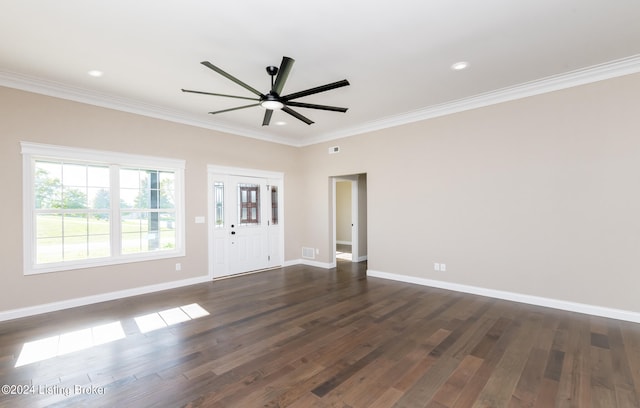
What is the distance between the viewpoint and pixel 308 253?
730 cm

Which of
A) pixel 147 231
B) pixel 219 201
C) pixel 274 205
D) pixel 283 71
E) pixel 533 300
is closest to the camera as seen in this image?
pixel 283 71

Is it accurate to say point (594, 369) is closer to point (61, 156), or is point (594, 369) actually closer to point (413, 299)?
point (413, 299)

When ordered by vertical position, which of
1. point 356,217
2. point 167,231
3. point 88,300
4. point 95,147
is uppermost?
point 95,147

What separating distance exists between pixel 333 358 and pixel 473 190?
3518mm

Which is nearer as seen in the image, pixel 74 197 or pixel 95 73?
pixel 95 73

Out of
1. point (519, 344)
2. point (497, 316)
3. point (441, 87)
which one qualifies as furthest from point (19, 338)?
point (441, 87)

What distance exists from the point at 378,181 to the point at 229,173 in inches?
121

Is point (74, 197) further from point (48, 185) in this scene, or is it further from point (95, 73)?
point (95, 73)

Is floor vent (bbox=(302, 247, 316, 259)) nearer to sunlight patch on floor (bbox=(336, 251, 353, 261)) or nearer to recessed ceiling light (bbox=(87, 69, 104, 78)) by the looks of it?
sunlight patch on floor (bbox=(336, 251, 353, 261))

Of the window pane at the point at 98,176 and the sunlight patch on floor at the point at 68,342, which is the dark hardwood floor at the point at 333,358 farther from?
the window pane at the point at 98,176

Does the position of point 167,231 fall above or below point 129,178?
below

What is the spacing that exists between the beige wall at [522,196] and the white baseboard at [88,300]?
12.3 feet

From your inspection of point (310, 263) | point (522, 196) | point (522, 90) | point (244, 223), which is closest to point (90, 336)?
point (244, 223)

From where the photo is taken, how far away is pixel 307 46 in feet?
10.2
